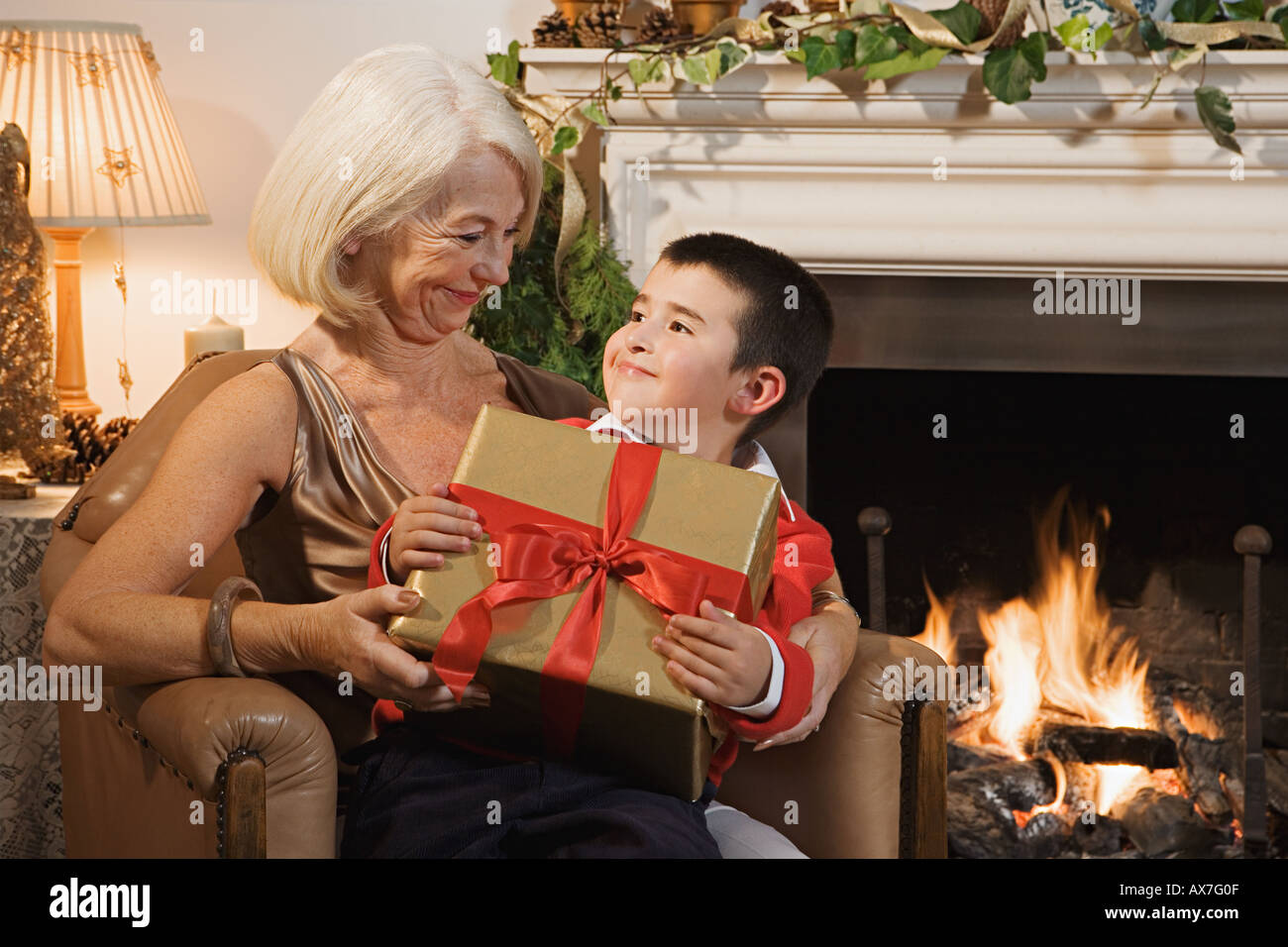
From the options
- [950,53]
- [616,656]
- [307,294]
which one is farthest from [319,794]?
Result: [950,53]

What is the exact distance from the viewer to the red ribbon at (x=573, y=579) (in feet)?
3.90

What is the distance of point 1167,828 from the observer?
2371 mm

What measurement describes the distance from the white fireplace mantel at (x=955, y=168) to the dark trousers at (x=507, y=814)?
1.22 meters

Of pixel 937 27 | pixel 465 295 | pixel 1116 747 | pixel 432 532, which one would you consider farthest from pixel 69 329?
pixel 1116 747

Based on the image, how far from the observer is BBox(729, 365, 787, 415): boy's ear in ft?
4.76

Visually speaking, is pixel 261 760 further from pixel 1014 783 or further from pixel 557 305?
pixel 1014 783

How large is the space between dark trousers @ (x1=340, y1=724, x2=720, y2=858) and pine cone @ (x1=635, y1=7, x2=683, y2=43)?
1.35 m

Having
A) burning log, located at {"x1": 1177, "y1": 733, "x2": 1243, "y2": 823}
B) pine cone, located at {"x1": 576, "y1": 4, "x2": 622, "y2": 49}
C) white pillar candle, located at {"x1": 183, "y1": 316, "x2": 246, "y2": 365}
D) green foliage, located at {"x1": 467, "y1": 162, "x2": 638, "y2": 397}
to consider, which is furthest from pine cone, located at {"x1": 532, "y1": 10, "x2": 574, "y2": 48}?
burning log, located at {"x1": 1177, "y1": 733, "x2": 1243, "y2": 823}

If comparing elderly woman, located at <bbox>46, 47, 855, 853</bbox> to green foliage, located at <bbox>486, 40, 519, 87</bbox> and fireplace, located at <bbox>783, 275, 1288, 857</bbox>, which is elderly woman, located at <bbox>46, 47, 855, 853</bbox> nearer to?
green foliage, located at <bbox>486, 40, 519, 87</bbox>

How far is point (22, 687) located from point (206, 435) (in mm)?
828

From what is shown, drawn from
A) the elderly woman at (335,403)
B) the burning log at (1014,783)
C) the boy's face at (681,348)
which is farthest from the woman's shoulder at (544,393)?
the burning log at (1014,783)

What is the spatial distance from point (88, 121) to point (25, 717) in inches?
40.1
